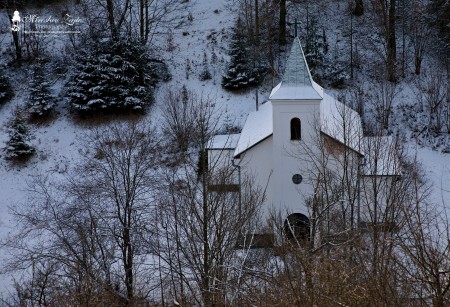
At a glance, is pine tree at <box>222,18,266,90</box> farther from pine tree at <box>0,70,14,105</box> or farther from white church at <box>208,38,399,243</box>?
pine tree at <box>0,70,14,105</box>

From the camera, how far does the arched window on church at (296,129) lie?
2153 centimetres

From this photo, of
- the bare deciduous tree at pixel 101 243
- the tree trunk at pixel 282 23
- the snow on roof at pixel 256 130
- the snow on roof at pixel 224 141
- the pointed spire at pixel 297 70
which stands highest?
the tree trunk at pixel 282 23

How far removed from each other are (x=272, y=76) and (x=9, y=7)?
15030mm

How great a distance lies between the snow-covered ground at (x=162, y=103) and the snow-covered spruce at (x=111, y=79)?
92 cm

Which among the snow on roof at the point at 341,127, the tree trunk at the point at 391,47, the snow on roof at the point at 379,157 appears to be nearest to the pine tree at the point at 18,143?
the snow on roof at the point at 341,127

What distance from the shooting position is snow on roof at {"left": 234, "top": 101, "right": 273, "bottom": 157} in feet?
73.7

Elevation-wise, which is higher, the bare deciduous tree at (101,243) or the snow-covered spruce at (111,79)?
the snow-covered spruce at (111,79)

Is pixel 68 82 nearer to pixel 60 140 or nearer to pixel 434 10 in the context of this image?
pixel 60 140

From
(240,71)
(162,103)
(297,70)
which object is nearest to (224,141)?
(162,103)

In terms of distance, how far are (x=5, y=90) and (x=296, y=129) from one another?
15.3 metres

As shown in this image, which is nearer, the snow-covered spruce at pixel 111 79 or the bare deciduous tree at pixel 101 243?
the bare deciduous tree at pixel 101 243

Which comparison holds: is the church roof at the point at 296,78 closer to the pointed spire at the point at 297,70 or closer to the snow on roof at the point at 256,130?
the pointed spire at the point at 297,70

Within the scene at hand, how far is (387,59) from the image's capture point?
102 feet

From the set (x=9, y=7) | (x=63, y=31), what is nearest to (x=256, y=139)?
(x=63, y=31)
